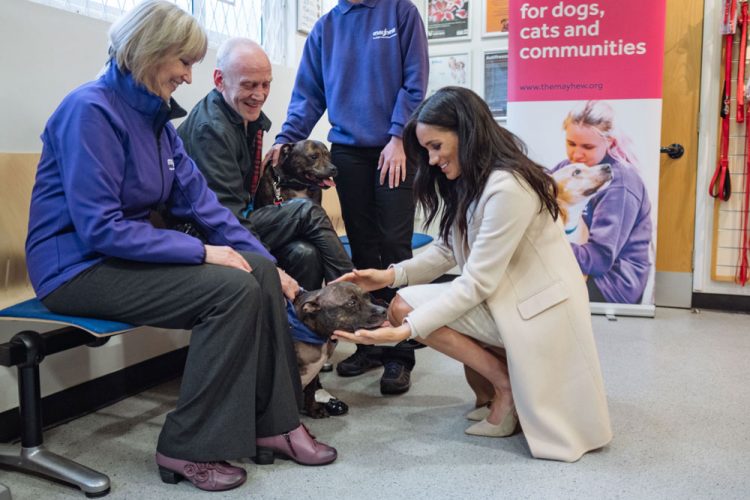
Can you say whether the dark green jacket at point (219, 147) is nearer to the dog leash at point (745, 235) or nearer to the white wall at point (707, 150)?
the white wall at point (707, 150)

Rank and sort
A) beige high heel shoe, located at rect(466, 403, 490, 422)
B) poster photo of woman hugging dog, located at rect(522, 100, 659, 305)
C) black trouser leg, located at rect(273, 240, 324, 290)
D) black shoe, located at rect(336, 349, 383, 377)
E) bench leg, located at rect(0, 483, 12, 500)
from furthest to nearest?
poster photo of woman hugging dog, located at rect(522, 100, 659, 305)
black shoe, located at rect(336, 349, 383, 377)
black trouser leg, located at rect(273, 240, 324, 290)
beige high heel shoe, located at rect(466, 403, 490, 422)
bench leg, located at rect(0, 483, 12, 500)

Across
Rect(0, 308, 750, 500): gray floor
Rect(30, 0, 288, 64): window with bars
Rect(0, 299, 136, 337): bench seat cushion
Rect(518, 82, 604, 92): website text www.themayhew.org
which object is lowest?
Rect(0, 308, 750, 500): gray floor

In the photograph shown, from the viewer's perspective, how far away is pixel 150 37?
72.9 inches

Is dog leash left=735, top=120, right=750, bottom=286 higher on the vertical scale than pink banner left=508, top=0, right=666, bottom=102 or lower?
lower

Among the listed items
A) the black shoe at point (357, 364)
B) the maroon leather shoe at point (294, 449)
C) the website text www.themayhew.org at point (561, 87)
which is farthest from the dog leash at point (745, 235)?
the maroon leather shoe at point (294, 449)

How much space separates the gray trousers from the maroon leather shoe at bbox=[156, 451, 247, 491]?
25 millimetres

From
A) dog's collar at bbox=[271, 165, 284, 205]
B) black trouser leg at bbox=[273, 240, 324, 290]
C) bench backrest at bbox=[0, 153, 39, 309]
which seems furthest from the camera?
dog's collar at bbox=[271, 165, 284, 205]

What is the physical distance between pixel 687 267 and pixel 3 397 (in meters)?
3.93

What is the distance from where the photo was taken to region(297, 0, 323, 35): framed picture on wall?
13.5 feet

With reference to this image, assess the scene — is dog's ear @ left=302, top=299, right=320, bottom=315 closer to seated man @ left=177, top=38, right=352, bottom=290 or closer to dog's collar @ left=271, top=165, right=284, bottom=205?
seated man @ left=177, top=38, right=352, bottom=290

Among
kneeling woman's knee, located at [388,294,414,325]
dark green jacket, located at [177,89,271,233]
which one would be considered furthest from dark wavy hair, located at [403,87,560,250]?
dark green jacket, located at [177,89,271,233]

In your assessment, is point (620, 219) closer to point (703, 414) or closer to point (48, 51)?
point (703, 414)

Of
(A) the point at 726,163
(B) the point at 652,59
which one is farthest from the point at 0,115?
(A) the point at 726,163

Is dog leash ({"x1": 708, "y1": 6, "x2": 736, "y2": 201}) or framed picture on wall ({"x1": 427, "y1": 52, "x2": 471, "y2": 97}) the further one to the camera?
framed picture on wall ({"x1": 427, "y1": 52, "x2": 471, "y2": 97})
